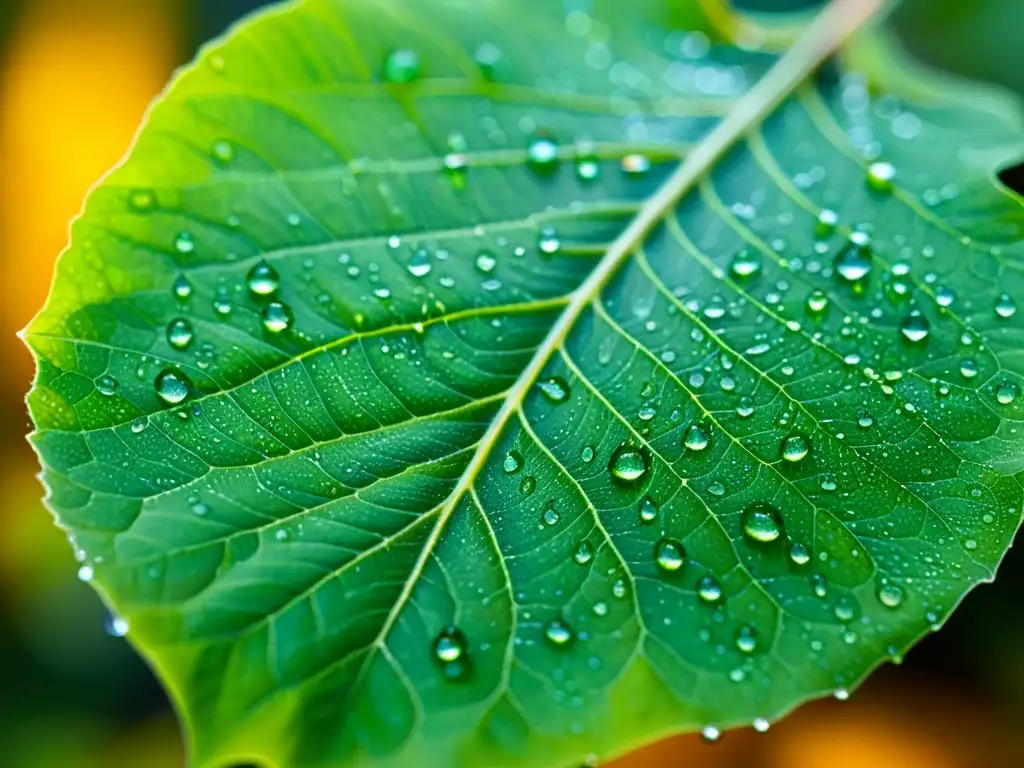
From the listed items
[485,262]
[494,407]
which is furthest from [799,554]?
[485,262]

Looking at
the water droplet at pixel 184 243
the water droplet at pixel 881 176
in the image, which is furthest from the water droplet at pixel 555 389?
the water droplet at pixel 881 176

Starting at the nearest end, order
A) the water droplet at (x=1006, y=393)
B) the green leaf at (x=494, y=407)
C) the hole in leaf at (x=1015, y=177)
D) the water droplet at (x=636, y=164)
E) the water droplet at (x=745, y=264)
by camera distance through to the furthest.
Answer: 1. the green leaf at (x=494, y=407)
2. the water droplet at (x=1006, y=393)
3. the water droplet at (x=745, y=264)
4. the water droplet at (x=636, y=164)
5. the hole in leaf at (x=1015, y=177)

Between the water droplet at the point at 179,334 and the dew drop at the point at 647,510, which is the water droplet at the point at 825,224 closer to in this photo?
the dew drop at the point at 647,510

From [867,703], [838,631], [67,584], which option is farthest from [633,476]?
[67,584]

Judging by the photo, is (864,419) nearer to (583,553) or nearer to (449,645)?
(583,553)

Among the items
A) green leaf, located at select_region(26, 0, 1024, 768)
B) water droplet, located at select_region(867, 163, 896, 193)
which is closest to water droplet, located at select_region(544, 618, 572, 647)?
green leaf, located at select_region(26, 0, 1024, 768)

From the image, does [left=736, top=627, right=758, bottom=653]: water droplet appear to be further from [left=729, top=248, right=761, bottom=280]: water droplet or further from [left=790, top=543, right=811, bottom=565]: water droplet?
[left=729, top=248, right=761, bottom=280]: water droplet
